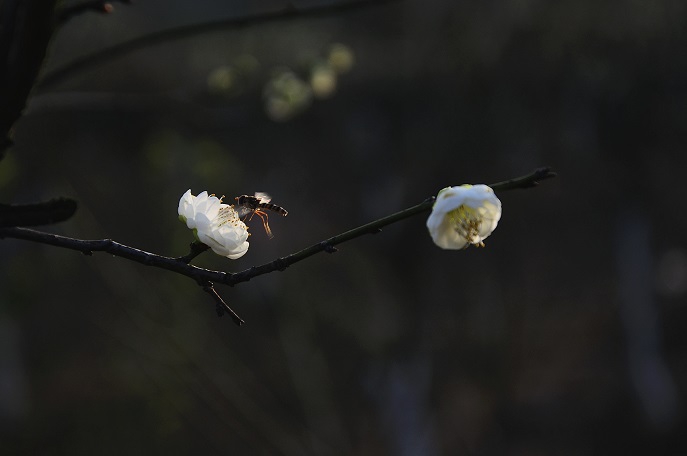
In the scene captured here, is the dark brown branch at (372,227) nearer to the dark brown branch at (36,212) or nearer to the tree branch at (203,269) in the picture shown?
the tree branch at (203,269)

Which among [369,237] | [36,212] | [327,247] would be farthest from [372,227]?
[369,237]

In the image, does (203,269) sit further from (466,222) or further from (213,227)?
(466,222)

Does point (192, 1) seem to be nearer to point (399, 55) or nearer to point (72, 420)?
point (399, 55)

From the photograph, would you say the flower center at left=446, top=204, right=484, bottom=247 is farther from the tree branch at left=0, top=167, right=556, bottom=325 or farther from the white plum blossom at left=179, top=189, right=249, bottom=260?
the white plum blossom at left=179, top=189, right=249, bottom=260

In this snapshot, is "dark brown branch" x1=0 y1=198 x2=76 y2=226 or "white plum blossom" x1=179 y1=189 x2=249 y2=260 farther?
"white plum blossom" x1=179 y1=189 x2=249 y2=260

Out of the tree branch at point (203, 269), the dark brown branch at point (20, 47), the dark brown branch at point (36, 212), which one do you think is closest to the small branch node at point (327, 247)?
the tree branch at point (203, 269)

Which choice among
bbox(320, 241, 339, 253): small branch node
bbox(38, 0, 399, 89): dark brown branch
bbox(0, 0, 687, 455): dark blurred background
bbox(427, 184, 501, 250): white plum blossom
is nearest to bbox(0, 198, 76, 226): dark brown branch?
bbox(320, 241, 339, 253): small branch node

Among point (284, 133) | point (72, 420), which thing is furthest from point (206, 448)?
point (284, 133)
